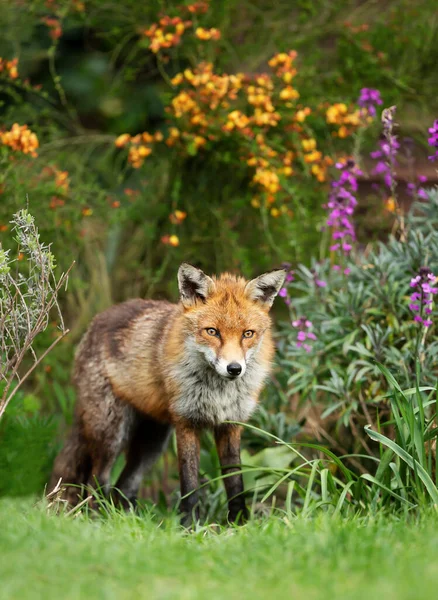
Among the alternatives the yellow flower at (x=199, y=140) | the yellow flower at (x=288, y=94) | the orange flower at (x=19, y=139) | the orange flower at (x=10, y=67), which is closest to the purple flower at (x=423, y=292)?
the yellow flower at (x=288, y=94)

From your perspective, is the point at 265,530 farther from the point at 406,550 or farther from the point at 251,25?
the point at 251,25

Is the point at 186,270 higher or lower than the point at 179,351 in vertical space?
higher

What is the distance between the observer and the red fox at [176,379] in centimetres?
452

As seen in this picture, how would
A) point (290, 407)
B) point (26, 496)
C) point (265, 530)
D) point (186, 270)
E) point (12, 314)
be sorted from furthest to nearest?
point (290, 407)
point (26, 496)
point (186, 270)
point (12, 314)
point (265, 530)

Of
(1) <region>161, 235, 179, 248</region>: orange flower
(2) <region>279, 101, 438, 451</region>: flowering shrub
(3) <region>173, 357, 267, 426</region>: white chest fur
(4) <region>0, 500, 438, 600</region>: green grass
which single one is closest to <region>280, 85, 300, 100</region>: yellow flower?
(2) <region>279, 101, 438, 451</region>: flowering shrub

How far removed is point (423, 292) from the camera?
15.4 feet

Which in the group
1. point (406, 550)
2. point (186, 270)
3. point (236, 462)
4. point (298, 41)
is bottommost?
point (236, 462)

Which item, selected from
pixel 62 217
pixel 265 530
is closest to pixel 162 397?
pixel 265 530

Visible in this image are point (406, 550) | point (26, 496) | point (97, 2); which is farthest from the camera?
point (97, 2)

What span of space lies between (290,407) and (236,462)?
71.8 inches

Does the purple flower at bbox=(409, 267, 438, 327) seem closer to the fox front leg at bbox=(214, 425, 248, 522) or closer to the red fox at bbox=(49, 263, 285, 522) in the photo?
the red fox at bbox=(49, 263, 285, 522)

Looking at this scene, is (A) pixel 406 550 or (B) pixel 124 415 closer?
(A) pixel 406 550

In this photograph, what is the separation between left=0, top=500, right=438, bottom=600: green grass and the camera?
2.62 m

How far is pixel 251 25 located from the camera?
8078 mm
